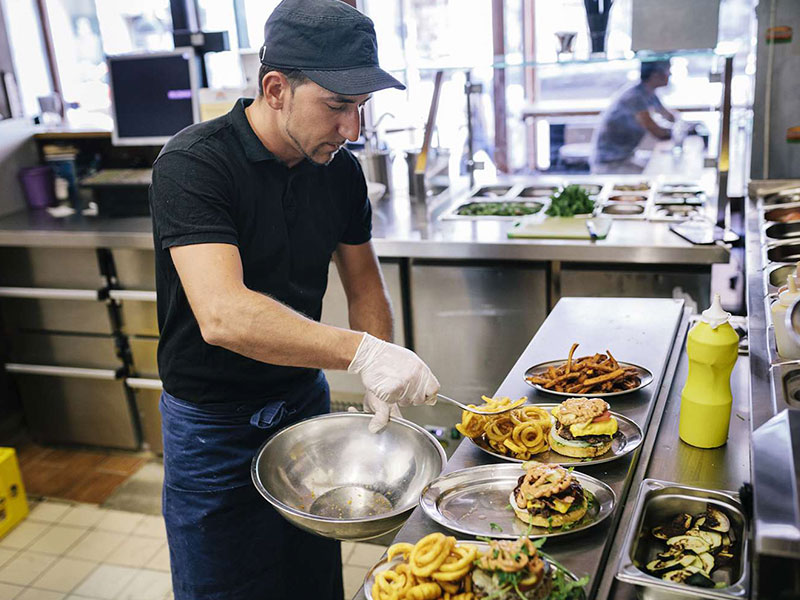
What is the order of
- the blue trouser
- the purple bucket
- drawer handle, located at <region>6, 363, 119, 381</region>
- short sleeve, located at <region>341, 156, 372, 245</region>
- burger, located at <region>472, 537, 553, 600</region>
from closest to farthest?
1. burger, located at <region>472, 537, 553, 600</region>
2. the blue trouser
3. short sleeve, located at <region>341, 156, 372, 245</region>
4. drawer handle, located at <region>6, 363, 119, 381</region>
5. the purple bucket

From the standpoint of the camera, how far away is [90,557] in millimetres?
3139

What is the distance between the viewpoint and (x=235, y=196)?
5.88ft

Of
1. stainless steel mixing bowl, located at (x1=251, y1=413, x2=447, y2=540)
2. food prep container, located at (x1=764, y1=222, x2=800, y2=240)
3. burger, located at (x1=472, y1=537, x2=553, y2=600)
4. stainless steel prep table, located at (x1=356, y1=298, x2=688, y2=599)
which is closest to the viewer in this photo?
burger, located at (x1=472, y1=537, x2=553, y2=600)

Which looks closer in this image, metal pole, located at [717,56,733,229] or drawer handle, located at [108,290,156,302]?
metal pole, located at [717,56,733,229]

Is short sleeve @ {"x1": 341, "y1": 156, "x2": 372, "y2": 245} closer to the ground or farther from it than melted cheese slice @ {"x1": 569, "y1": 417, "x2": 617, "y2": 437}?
farther from it

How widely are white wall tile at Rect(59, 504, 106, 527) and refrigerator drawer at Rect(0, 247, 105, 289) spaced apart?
39.0 inches

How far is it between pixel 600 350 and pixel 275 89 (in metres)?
1.01

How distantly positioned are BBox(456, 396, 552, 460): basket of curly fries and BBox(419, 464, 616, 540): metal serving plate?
7cm

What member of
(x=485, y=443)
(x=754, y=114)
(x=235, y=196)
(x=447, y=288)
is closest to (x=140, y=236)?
(x=447, y=288)

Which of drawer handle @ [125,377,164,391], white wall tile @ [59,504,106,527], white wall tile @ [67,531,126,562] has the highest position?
drawer handle @ [125,377,164,391]

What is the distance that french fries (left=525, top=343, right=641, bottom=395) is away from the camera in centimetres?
176

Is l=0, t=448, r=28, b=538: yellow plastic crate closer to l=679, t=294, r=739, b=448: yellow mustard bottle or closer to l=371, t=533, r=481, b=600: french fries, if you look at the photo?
l=371, t=533, r=481, b=600: french fries

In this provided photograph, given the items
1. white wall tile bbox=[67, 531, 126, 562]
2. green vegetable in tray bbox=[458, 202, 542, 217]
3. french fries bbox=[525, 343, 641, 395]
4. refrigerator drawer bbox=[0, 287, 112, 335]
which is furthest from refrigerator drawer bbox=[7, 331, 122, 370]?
french fries bbox=[525, 343, 641, 395]

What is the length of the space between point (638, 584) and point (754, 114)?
9.37 feet
